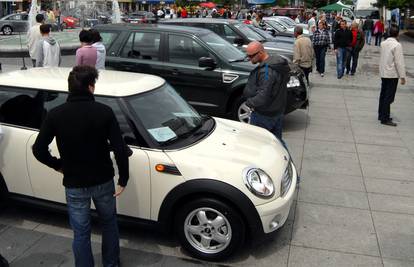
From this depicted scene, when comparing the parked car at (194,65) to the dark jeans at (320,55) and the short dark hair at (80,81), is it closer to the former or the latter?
the short dark hair at (80,81)

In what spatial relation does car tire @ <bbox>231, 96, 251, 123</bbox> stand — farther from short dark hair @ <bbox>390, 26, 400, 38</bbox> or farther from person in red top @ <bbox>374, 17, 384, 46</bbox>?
person in red top @ <bbox>374, 17, 384, 46</bbox>

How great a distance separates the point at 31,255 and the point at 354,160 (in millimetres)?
4587

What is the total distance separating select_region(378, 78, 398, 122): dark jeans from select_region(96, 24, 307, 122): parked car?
5.16 ft

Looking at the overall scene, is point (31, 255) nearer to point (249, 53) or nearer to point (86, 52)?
point (249, 53)

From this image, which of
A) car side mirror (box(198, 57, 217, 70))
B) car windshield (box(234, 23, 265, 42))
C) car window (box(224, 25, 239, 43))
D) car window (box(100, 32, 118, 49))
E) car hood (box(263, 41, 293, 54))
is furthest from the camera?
car hood (box(263, 41, 293, 54))

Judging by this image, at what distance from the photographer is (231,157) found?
4.07 metres

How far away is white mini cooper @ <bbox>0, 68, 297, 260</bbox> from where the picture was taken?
387 centimetres

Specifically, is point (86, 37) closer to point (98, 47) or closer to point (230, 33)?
point (98, 47)

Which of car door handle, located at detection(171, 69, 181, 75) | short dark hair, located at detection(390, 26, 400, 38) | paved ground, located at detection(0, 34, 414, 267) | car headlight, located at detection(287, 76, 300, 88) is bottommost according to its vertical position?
paved ground, located at detection(0, 34, 414, 267)

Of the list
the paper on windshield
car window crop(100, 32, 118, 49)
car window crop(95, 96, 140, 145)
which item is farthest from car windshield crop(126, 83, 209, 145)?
car window crop(100, 32, 118, 49)

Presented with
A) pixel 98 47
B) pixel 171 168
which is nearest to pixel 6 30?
pixel 98 47

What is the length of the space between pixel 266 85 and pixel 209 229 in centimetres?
190

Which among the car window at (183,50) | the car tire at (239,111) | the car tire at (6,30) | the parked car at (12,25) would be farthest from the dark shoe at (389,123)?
the car tire at (6,30)

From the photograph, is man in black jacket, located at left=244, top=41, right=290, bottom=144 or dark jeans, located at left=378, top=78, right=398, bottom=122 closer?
man in black jacket, located at left=244, top=41, right=290, bottom=144
